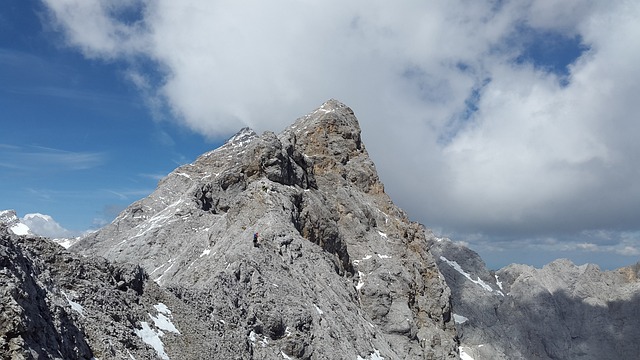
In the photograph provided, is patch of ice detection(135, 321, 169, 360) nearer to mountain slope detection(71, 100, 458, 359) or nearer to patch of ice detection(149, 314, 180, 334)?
patch of ice detection(149, 314, 180, 334)

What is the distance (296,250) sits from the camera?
58281 millimetres

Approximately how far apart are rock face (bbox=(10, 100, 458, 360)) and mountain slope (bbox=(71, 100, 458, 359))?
22 cm

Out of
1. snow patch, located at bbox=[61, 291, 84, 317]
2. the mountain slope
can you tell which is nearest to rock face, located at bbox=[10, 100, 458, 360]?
snow patch, located at bbox=[61, 291, 84, 317]

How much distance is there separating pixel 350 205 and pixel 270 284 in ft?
139

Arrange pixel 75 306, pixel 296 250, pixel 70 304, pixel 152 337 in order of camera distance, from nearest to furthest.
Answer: pixel 70 304 → pixel 75 306 → pixel 152 337 → pixel 296 250

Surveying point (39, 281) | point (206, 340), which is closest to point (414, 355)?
point (206, 340)

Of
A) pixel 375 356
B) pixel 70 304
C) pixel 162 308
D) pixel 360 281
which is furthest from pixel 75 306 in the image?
pixel 360 281

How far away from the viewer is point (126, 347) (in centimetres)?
2634

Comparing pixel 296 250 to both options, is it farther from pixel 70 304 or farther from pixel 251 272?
pixel 70 304

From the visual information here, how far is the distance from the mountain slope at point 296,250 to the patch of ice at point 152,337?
5.33m

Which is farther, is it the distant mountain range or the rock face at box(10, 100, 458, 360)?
the rock face at box(10, 100, 458, 360)

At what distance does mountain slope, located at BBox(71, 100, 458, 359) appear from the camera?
146 ft

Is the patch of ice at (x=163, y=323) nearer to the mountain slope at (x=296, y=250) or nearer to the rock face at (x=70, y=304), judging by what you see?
the rock face at (x=70, y=304)

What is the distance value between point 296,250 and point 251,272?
11.6 meters
